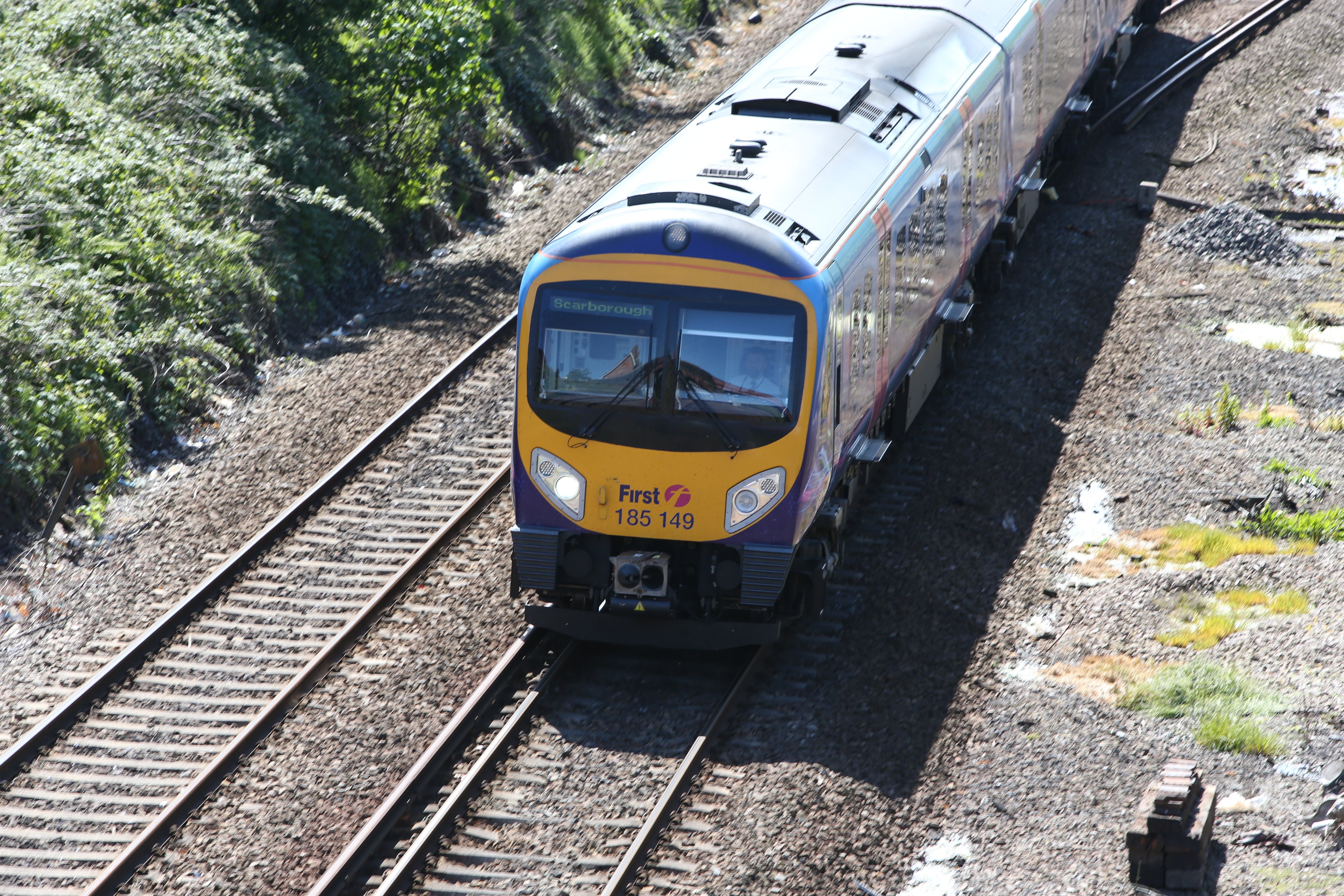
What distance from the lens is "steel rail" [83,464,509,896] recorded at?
27.4ft

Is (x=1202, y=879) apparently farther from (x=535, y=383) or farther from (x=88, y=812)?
(x=88, y=812)

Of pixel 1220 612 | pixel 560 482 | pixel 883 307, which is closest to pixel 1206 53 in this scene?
pixel 883 307

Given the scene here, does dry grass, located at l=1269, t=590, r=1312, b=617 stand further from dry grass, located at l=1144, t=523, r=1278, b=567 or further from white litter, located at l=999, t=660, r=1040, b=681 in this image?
white litter, located at l=999, t=660, r=1040, b=681

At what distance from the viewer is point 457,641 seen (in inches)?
418

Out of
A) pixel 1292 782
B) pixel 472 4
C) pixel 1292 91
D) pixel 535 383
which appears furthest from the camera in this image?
pixel 1292 91

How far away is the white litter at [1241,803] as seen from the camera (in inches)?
340

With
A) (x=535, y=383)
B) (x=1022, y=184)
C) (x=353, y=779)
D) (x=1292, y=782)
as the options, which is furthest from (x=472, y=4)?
(x=1292, y=782)

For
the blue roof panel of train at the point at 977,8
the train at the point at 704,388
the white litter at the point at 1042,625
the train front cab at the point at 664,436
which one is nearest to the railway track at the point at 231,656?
the train at the point at 704,388

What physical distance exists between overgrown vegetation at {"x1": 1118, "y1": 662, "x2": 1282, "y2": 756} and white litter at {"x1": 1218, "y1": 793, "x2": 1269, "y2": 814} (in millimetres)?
512

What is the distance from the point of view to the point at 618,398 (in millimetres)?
9742

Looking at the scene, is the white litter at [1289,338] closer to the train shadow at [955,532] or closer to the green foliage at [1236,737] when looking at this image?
the train shadow at [955,532]

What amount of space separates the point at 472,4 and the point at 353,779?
14.7 meters

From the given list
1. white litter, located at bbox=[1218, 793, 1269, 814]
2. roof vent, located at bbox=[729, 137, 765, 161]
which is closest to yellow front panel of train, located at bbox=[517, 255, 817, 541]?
roof vent, located at bbox=[729, 137, 765, 161]

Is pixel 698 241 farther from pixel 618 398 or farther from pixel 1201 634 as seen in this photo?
pixel 1201 634
